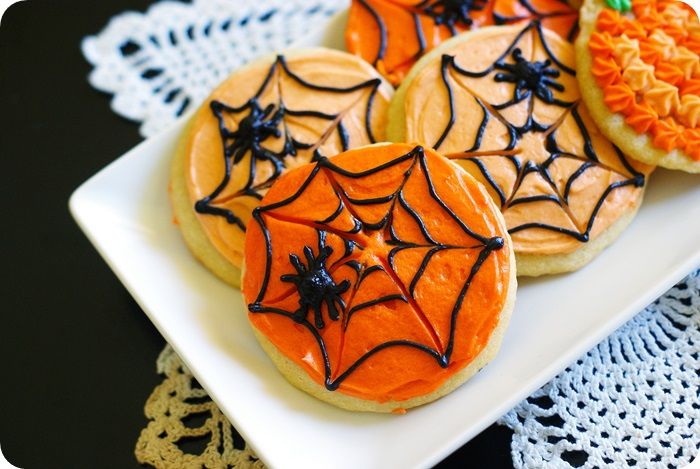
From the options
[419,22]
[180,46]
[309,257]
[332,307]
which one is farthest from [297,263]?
[180,46]

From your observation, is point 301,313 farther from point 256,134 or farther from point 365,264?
point 256,134

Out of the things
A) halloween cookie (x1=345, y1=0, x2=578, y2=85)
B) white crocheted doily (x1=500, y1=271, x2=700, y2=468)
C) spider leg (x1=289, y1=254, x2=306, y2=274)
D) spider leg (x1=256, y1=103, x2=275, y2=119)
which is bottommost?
white crocheted doily (x1=500, y1=271, x2=700, y2=468)

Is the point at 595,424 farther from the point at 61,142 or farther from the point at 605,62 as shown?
the point at 61,142

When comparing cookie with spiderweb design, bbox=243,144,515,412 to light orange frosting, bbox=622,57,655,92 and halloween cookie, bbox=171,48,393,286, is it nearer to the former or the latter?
halloween cookie, bbox=171,48,393,286

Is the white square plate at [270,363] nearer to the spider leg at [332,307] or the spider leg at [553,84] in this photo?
the spider leg at [332,307]

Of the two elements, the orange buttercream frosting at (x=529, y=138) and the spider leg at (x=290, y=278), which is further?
the orange buttercream frosting at (x=529, y=138)

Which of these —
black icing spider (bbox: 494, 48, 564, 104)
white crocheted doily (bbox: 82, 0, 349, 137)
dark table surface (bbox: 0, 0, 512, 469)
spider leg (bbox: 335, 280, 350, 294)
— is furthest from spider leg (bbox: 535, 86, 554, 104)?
white crocheted doily (bbox: 82, 0, 349, 137)

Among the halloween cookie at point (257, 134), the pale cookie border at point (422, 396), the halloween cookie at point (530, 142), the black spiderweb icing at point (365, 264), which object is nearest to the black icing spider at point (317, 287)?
the black spiderweb icing at point (365, 264)
